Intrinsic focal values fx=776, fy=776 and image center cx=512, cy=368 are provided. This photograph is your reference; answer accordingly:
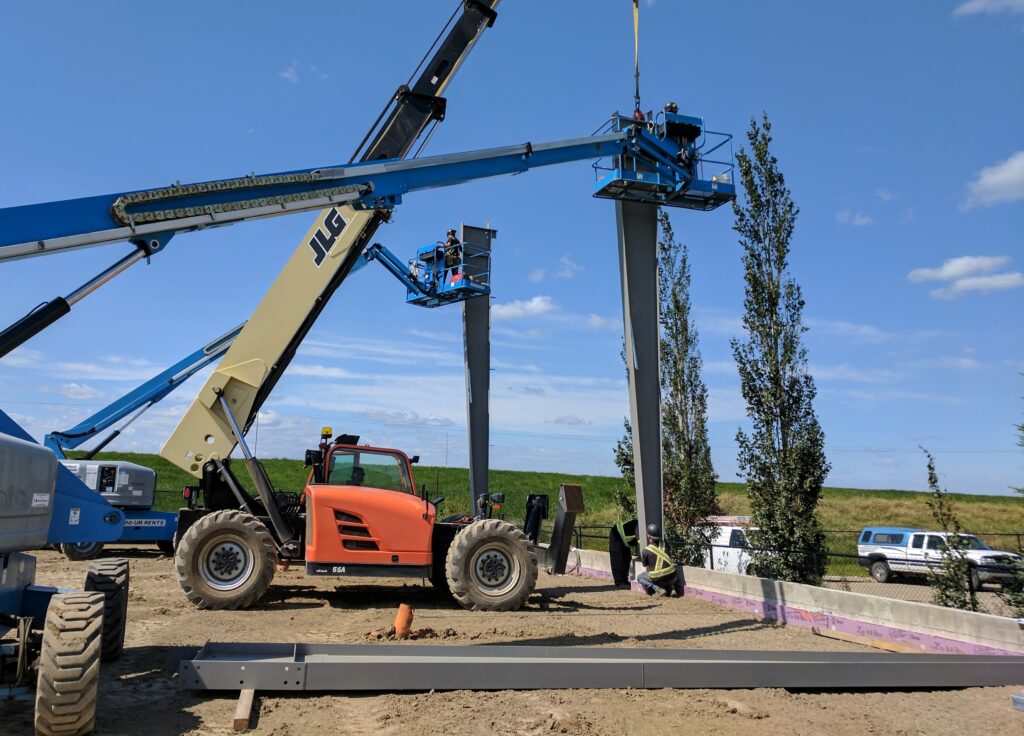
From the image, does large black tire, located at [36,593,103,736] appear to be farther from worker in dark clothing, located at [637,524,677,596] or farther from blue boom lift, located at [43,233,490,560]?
blue boom lift, located at [43,233,490,560]

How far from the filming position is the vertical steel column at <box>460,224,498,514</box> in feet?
64.7

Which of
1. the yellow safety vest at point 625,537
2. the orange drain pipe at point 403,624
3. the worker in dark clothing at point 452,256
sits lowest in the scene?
the orange drain pipe at point 403,624

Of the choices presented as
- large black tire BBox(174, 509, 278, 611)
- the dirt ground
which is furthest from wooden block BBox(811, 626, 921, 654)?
large black tire BBox(174, 509, 278, 611)

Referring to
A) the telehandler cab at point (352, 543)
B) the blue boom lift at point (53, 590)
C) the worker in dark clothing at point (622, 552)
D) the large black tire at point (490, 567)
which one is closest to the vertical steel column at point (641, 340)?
the worker in dark clothing at point (622, 552)

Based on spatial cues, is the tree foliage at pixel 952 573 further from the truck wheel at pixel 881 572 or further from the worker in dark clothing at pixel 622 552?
the truck wheel at pixel 881 572

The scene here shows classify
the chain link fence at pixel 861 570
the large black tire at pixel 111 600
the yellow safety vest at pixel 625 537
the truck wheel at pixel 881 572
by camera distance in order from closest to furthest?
the large black tire at pixel 111 600 → the yellow safety vest at pixel 625 537 → the chain link fence at pixel 861 570 → the truck wheel at pixel 881 572

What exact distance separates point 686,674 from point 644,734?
1.30 meters

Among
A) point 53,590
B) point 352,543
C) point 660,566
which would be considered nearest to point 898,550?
point 660,566

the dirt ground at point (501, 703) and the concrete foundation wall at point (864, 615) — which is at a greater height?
the concrete foundation wall at point (864, 615)

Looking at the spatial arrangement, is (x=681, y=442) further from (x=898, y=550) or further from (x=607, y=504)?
(x=607, y=504)

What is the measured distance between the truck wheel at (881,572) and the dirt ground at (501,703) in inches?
557

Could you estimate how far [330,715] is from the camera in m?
6.19

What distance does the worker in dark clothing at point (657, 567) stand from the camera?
13.5 m

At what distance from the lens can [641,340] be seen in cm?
1403
